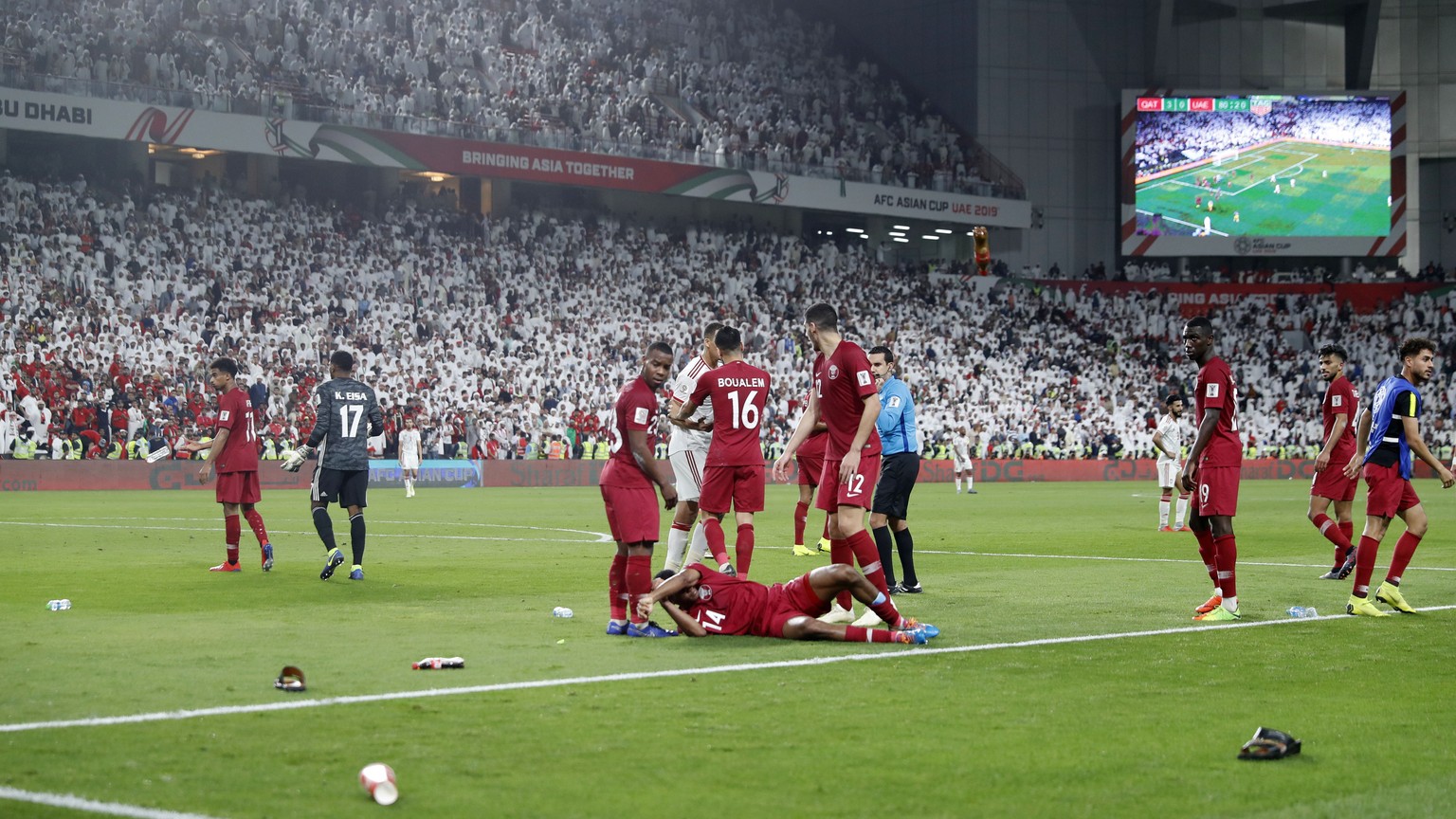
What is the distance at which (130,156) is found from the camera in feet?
163

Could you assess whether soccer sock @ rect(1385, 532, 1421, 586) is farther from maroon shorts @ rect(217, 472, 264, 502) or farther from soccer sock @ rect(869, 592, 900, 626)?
maroon shorts @ rect(217, 472, 264, 502)

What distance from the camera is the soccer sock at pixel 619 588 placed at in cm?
1148

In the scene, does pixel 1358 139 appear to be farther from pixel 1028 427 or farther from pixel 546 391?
pixel 546 391

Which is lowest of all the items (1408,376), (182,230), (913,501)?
(913,501)

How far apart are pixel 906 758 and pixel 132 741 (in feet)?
11.5

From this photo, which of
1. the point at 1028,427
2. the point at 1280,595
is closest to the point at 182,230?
the point at 1028,427

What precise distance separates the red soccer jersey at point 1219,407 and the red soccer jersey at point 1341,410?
16.4ft

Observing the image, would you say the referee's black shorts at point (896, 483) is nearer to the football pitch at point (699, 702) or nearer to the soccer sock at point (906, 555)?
the soccer sock at point (906, 555)

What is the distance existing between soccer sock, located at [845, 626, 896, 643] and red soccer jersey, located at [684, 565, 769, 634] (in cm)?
64

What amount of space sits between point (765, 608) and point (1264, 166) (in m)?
61.2

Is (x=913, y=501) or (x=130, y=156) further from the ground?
(x=130, y=156)

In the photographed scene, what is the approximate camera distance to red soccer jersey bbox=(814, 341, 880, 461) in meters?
11.8

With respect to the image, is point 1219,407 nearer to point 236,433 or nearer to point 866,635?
point 866,635

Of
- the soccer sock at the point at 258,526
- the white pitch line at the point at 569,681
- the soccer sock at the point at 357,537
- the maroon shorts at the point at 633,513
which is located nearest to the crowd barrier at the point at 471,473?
the soccer sock at the point at 258,526
